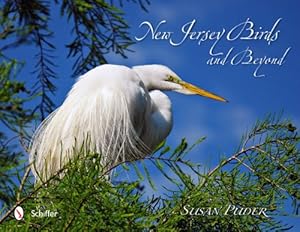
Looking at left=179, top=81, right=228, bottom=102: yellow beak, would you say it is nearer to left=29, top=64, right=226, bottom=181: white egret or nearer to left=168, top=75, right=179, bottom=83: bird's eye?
left=168, top=75, right=179, bottom=83: bird's eye

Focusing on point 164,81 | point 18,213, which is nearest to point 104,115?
point 164,81

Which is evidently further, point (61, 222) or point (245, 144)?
point (245, 144)

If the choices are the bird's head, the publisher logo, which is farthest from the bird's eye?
the publisher logo

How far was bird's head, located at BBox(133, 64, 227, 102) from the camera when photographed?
226cm

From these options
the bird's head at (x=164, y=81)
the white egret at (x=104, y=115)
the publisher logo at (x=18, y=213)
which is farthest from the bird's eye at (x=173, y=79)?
the publisher logo at (x=18, y=213)

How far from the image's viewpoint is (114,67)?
197cm

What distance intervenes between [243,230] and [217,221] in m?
0.04

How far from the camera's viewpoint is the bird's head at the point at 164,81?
2.26m

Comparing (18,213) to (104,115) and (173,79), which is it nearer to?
(104,115)

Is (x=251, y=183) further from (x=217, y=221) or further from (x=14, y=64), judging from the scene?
(x=14, y=64)

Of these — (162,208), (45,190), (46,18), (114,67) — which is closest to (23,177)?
(45,190)

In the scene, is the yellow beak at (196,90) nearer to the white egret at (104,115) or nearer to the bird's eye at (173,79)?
the bird's eye at (173,79)

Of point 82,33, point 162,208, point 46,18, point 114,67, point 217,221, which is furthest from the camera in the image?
point 114,67

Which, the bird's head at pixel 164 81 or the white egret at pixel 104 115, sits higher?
the bird's head at pixel 164 81
